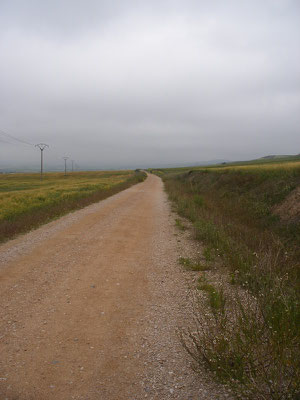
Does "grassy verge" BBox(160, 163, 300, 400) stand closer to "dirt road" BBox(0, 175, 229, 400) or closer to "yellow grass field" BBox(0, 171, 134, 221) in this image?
"dirt road" BBox(0, 175, 229, 400)

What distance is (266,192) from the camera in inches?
558

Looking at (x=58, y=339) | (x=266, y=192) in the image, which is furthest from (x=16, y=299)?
(x=266, y=192)

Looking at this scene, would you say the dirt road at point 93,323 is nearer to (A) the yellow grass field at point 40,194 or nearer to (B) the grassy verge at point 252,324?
(B) the grassy verge at point 252,324

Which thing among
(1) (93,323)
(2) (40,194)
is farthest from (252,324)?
(2) (40,194)

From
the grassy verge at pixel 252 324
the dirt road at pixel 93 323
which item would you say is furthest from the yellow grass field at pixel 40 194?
the grassy verge at pixel 252 324

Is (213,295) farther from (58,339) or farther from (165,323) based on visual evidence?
(58,339)

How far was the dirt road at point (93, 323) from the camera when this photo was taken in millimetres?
2631

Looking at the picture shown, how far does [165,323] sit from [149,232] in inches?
223

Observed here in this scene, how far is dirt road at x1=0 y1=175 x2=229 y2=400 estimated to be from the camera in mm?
2631

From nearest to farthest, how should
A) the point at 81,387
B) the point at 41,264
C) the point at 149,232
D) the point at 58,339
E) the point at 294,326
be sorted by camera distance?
the point at 81,387 → the point at 294,326 → the point at 58,339 → the point at 41,264 → the point at 149,232

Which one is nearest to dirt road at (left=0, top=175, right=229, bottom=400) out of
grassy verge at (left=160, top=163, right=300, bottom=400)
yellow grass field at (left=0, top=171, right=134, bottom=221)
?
grassy verge at (left=160, top=163, right=300, bottom=400)

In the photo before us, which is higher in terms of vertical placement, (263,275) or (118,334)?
(263,275)

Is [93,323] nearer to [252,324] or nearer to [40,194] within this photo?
[252,324]

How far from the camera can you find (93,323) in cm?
371
